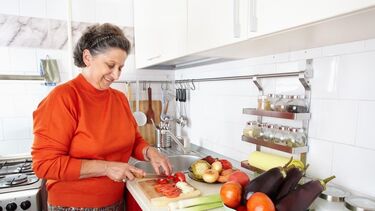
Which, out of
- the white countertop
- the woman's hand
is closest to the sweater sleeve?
the white countertop

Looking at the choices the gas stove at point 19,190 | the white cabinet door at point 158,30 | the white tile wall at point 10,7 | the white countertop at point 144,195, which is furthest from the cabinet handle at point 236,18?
the white tile wall at point 10,7

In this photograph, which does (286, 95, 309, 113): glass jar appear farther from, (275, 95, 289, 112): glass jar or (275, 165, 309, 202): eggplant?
(275, 165, 309, 202): eggplant

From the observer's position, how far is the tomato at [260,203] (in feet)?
2.11

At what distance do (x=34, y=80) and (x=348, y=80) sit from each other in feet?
5.82

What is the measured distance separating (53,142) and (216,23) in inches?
29.4

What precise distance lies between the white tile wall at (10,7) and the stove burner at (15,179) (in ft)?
3.38

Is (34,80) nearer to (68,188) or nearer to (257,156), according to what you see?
(68,188)

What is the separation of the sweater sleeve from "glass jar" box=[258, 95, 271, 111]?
805 mm

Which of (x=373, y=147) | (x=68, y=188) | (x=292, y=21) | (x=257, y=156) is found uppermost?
(x=292, y=21)

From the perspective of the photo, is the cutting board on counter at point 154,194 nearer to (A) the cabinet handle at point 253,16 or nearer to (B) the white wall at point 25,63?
(A) the cabinet handle at point 253,16

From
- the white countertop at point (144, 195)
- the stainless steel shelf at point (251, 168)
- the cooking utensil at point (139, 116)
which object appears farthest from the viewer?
the cooking utensil at point (139, 116)

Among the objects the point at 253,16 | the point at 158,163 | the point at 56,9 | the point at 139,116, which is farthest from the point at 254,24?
the point at 56,9

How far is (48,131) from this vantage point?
92 cm

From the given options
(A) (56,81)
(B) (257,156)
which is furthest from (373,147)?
(A) (56,81)
